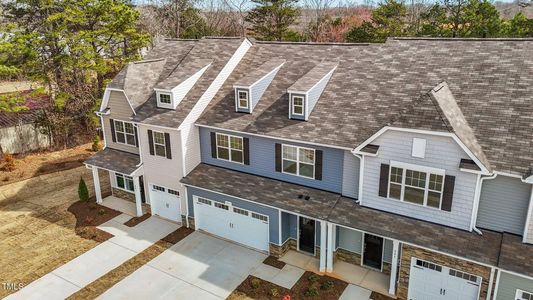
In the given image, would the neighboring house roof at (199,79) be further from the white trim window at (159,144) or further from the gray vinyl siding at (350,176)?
the gray vinyl siding at (350,176)

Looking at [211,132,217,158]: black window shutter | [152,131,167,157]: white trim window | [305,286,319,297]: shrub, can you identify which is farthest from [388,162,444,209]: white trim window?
[152,131,167,157]: white trim window

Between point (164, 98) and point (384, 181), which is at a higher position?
point (164, 98)

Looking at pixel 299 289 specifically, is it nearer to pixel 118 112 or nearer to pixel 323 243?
pixel 323 243

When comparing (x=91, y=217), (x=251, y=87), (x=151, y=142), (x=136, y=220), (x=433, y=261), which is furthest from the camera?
(x=91, y=217)

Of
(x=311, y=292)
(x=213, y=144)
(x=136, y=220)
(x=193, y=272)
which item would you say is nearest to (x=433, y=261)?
(x=311, y=292)

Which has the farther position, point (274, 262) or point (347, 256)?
point (274, 262)

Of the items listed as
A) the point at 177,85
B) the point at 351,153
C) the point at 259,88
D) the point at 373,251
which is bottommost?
the point at 373,251

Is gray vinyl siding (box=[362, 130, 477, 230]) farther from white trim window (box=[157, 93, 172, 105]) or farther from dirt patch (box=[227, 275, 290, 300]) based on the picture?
white trim window (box=[157, 93, 172, 105])

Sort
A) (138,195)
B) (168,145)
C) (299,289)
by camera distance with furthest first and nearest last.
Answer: (138,195)
(168,145)
(299,289)
